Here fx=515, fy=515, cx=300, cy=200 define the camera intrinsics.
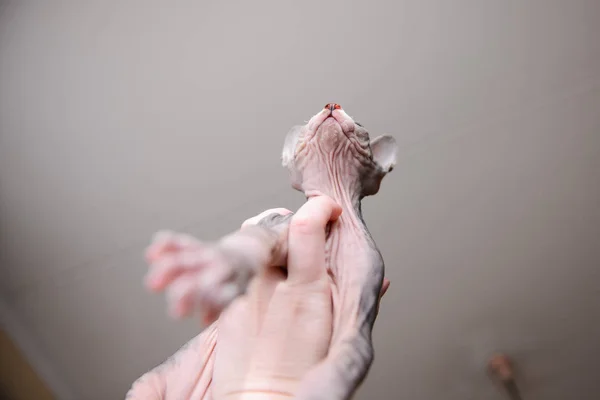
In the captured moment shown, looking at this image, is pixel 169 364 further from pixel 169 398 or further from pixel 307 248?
pixel 307 248

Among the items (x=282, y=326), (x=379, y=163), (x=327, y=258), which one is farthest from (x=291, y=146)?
(x=282, y=326)

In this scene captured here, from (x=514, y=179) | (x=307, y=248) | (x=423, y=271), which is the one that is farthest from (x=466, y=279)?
(x=307, y=248)

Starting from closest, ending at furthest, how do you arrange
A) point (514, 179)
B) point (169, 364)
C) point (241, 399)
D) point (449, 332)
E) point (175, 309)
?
1. point (175, 309)
2. point (241, 399)
3. point (169, 364)
4. point (514, 179)
5. point (449, 332)

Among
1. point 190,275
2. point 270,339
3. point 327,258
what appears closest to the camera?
point 190,275

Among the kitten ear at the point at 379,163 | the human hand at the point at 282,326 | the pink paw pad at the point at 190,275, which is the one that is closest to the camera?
the pink paw pad at the point at 190,275

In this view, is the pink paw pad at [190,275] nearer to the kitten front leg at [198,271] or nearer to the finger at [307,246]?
the kitten front leg at [198,271]

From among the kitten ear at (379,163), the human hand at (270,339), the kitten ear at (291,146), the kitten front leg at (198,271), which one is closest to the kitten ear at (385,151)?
the kitten ear at (379,163)

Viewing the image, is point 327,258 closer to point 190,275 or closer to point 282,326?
point 282,326
